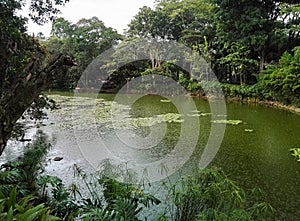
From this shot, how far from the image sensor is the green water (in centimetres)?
376

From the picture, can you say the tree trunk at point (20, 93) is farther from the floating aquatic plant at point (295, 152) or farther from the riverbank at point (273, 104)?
the riverbank at point (273, 104)

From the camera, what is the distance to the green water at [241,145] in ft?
12.3

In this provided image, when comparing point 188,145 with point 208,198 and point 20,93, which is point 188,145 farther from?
point 20,93

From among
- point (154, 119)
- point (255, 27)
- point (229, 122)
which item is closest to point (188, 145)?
point (229, 122)

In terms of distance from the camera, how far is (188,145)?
5.84m

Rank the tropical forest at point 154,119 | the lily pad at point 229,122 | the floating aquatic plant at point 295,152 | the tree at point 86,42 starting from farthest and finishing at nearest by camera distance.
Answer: the tree at point 86,42, the lily pad at point 229,122, the floating aquatic plant at point 295,152, the tropical forest at point 154,119

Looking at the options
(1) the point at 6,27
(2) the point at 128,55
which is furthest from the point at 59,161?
(2) the point at 128,55

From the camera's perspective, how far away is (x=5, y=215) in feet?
5.29

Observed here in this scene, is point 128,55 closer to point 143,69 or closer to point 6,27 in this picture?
point 143,69

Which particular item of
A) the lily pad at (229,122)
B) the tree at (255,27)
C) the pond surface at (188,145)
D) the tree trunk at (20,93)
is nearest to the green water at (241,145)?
the pond surface at (188,145)

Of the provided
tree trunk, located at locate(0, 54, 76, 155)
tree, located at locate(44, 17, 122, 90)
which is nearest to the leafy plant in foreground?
tree trunk, located at locate(0, 54, 76, 155)

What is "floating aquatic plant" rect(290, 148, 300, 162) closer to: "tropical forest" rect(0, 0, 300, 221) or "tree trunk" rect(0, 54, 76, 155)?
"tropical forest" rect(0, 0, 300, 221)

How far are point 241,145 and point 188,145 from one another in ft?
3.41

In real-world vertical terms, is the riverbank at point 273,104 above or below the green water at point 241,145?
above
